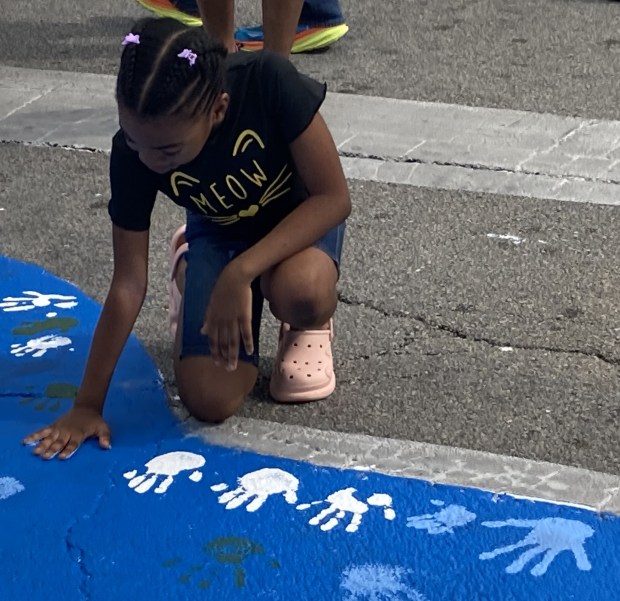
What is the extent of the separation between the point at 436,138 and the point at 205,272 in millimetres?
1784

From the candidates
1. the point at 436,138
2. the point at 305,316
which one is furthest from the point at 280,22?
the point at 305,316

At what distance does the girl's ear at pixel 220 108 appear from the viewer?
2549mm

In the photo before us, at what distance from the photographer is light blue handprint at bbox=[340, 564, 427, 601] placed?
2270 millimetres

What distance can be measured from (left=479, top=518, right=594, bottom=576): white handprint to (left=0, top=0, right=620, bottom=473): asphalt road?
0.76 feet

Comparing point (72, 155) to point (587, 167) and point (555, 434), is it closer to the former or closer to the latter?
point (587, 167)

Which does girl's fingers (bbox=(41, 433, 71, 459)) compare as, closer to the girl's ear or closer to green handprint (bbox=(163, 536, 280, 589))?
green handprint (bbox=(163, 536, 280, 589))

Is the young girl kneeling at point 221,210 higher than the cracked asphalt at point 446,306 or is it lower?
higher

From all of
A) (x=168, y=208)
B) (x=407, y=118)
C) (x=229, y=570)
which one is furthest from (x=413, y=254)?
(x=229, y=570)

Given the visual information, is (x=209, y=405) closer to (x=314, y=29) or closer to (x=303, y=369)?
(x=303, y=369)

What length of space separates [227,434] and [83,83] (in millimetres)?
2787

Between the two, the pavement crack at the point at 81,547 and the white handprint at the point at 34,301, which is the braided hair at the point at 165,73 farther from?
the white handprint at the point at 34,301

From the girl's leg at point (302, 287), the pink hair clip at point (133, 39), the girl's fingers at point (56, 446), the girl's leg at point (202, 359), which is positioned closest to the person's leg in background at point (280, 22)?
the girl's leg at point (202, 359)

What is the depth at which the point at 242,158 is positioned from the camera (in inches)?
105

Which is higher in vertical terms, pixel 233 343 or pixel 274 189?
pixel 274 189
